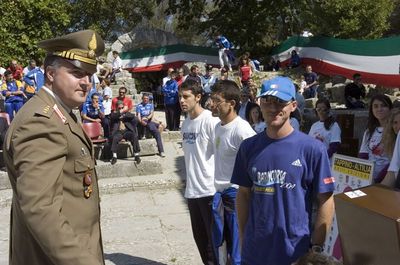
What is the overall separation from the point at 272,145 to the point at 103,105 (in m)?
8.43

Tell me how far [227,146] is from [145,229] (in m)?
2.58

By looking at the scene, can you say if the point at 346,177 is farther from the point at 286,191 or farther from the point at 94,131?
the point at 94,131

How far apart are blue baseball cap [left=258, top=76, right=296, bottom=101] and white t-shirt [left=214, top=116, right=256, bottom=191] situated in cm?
119

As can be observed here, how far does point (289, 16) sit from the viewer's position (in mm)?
25844

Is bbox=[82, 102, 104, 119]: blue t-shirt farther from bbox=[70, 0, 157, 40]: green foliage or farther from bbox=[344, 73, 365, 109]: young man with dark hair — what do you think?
bbox=[70, 0, 157, 40]: green foliage

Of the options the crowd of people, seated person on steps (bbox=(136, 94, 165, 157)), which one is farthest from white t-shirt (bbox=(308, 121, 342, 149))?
seated person on steps (bbox=(136, 94, 165, 157))

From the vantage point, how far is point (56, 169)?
6.03 feet

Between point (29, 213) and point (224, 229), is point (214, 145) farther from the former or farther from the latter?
point (29, 213)

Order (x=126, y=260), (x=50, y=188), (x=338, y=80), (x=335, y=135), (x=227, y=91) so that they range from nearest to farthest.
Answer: (x=50, y=188) < (x=227, y=91) < (x=126, y=260) < (x=335, y=135) < (x=338, y=80)

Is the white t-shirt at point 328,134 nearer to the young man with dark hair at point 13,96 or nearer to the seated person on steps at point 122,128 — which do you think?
the seated person on steps at point 122,128

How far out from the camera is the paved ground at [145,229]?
5031 mm

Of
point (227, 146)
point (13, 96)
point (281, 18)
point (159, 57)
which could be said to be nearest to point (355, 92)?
point (13, 96)

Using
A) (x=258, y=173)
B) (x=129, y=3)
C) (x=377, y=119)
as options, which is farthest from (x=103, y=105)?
(x=129, y=3)

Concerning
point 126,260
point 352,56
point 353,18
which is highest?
point 353,18
